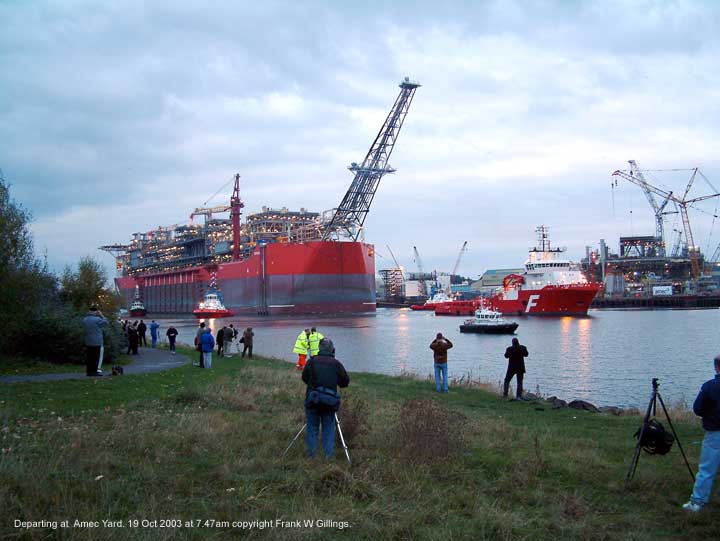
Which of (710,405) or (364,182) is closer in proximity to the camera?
(710,405)

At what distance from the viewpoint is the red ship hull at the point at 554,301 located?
220 feet

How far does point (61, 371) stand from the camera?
13.8m

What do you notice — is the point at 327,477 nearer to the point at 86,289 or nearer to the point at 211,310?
the point at 86,289

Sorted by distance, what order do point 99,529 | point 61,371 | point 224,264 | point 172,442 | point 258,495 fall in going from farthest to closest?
point 224,264 → point 61,371 → point 172,442 → point 258,495 → point 99,529

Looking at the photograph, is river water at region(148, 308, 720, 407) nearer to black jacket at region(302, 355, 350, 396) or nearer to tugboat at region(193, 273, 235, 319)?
black jacket at region(302, 355, 350, 396)

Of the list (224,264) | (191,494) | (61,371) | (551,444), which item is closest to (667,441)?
(551,444)

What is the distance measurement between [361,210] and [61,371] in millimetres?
64481

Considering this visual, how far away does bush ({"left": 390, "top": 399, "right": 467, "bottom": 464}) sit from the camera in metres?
6.62

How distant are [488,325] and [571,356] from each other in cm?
1733

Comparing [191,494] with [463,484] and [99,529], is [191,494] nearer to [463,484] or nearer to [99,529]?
[99,529]

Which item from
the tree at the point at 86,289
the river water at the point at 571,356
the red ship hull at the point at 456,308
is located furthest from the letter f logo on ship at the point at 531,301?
the tree at the point at 86,289

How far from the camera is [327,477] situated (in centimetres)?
574

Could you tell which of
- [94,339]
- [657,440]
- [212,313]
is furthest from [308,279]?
[657,440]

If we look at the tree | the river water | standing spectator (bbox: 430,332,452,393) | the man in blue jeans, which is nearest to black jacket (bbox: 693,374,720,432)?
the man in blue jeans
